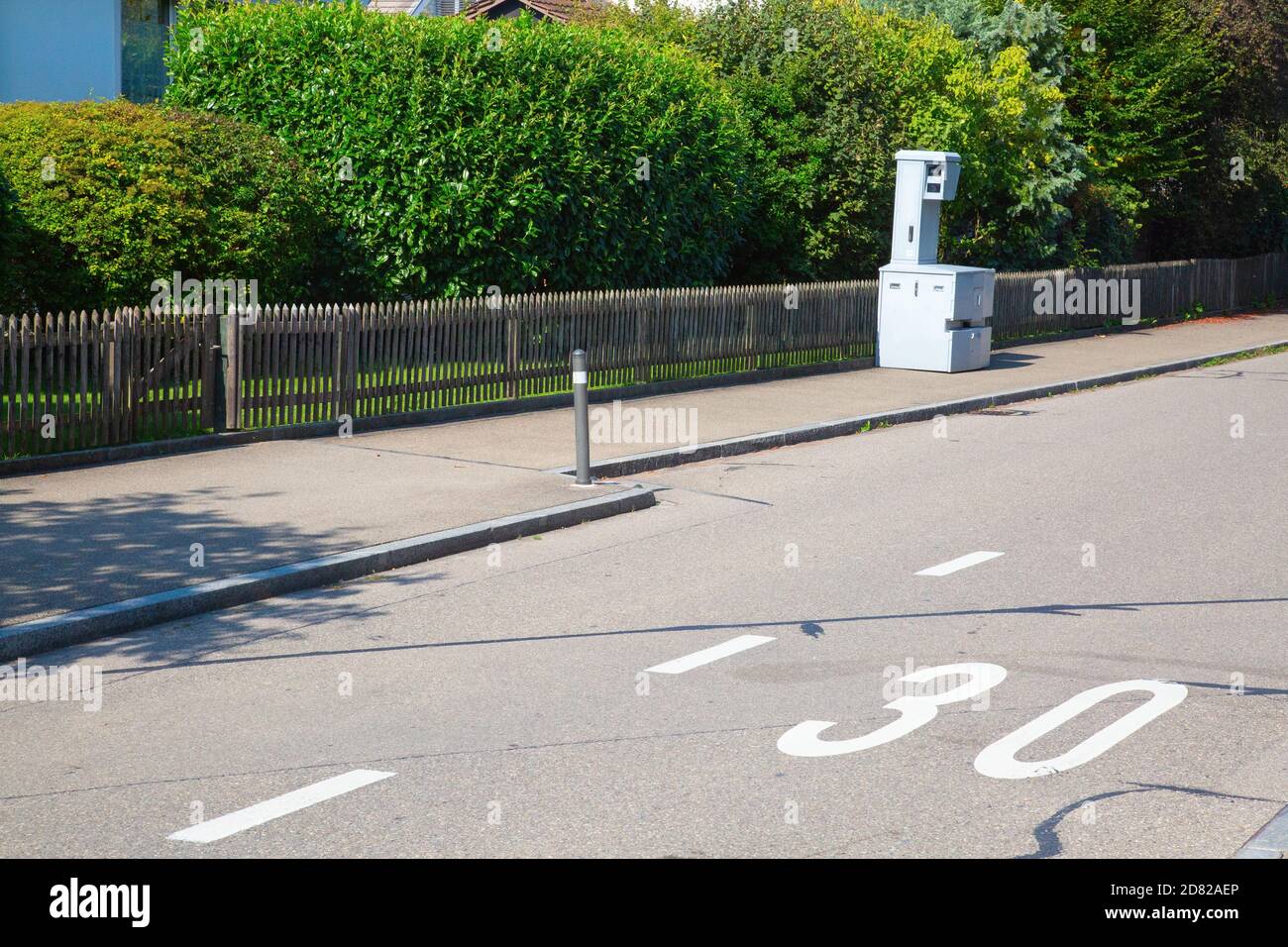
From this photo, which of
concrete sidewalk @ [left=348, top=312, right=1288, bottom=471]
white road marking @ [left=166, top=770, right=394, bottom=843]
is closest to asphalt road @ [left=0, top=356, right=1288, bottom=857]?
white road marking @ [left=166, top=770, right=394, bottom=843]

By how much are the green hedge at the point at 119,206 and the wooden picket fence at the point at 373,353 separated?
0.61m

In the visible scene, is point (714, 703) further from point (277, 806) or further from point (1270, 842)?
point (1270, 842)

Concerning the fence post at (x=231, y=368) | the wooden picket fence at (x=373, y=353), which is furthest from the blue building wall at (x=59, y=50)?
the fence post at (x=231, y=368)

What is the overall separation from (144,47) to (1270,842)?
21462mm

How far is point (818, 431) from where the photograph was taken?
15500mm

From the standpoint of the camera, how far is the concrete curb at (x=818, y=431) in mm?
13258

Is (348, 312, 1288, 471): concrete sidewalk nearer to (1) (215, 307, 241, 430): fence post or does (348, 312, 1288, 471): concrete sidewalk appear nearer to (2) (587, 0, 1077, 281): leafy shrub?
(1) (215, 307, 241, 430): fence post

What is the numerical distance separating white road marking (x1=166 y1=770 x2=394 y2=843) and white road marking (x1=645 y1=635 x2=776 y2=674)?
1871 mm

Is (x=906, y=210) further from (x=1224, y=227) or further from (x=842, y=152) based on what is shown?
(x=1224, y=227)

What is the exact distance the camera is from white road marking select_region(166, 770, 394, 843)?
502 centimetres

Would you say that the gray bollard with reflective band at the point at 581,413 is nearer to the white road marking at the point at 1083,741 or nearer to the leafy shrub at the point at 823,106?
the white road marking at the point at 1083,741

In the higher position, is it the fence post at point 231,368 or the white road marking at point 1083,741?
the fence post at point 231,368

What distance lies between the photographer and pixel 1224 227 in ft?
124

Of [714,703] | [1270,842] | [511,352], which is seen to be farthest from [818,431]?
[1270,842]
